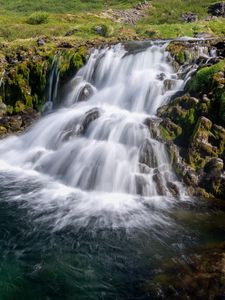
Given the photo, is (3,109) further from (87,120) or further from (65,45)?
(87,120)

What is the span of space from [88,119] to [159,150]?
470 centimetres

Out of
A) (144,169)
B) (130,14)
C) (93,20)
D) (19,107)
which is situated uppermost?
(130,14)

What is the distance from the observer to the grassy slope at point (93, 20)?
37719mm

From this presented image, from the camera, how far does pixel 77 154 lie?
18.2 m

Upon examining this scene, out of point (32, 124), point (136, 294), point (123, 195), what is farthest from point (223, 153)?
point (32, 124)

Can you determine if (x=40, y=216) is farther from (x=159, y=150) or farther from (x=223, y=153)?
(x=223, y=153)

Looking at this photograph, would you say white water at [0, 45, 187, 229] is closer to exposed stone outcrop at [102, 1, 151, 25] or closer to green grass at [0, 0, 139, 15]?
exposed stone outcrop at [102, 1, 151, 25]

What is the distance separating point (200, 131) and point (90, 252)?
7.86 metres

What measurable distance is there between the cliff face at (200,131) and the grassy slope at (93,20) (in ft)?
57.3

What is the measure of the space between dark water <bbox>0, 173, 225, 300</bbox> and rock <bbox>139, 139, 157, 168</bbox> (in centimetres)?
257

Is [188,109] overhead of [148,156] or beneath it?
overhead

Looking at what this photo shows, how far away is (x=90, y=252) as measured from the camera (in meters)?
11.7

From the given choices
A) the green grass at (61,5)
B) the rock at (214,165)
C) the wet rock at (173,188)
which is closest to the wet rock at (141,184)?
the wet rock at (173,188)

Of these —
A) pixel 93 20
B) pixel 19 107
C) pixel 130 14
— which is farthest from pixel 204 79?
pixel 130 14
